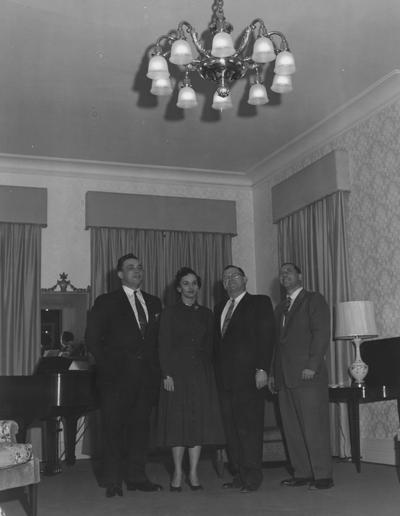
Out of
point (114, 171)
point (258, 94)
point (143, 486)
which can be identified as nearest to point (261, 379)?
point (143, 486)

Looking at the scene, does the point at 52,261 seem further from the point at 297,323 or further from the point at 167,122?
the point at 297,323

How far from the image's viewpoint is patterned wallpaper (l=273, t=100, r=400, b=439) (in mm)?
5785

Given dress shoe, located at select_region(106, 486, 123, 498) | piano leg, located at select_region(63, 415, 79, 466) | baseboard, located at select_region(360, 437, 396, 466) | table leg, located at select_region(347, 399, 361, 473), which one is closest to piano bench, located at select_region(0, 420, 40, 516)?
dress shoe, located at select_region(106, 486, 123, 498)

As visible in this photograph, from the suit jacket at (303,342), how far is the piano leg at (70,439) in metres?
2.54

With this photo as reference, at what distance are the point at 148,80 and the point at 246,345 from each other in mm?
2423

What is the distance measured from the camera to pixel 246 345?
4566 mm

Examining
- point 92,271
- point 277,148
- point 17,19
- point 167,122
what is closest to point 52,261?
point 92,271

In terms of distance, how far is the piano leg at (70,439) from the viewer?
6.53 m

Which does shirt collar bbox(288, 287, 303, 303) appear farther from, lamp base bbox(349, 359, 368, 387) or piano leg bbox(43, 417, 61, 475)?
piano leg bbox(43, 417, 61, 475)

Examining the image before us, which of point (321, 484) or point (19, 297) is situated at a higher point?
point (19, 297)

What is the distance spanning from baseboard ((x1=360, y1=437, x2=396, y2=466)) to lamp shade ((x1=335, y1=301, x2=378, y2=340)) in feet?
3.05

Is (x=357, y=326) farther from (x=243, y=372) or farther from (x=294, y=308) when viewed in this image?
(x=243, y=372)

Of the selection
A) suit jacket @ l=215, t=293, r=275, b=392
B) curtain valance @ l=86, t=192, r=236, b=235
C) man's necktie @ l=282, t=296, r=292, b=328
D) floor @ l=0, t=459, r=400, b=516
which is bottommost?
floor @ l=0, t=459, r=400, b=516

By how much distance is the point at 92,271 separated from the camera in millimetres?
7398
